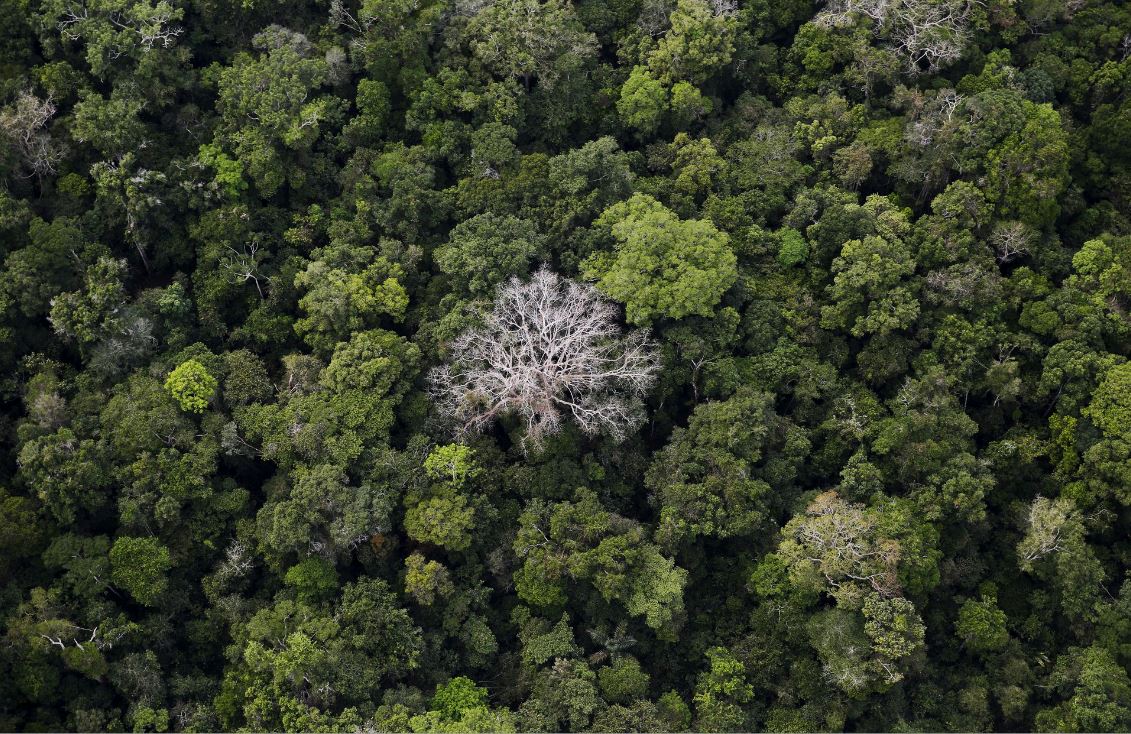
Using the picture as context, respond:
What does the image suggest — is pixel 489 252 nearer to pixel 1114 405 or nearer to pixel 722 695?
pixel 722 695

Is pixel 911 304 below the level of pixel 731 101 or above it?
below

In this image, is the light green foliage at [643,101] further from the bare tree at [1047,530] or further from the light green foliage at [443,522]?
the bare tree at [1047,530]

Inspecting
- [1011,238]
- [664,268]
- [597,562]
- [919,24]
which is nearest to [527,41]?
[664,268]

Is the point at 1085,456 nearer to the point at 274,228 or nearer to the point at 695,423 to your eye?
the point at 695,423

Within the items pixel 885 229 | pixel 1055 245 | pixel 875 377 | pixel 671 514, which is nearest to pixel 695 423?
pixel 671 514

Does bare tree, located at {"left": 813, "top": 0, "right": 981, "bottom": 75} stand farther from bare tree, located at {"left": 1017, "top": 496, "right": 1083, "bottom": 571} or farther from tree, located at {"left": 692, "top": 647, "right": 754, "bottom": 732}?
tree, located at {"left": 692, "top": 647, "right": 754, "bottom": 732}
